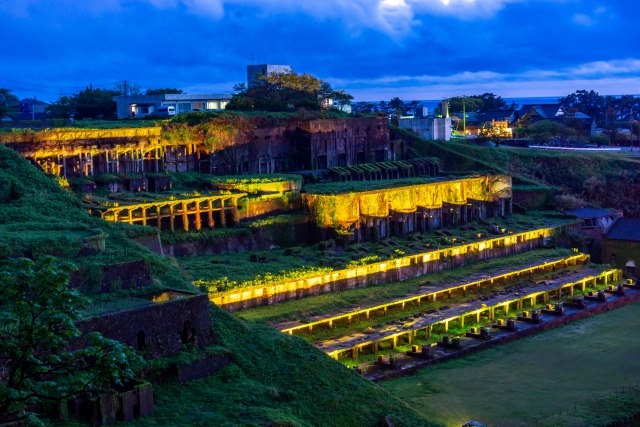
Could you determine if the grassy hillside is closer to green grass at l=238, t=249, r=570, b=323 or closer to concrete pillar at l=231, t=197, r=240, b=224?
green grass at l=238, t=249, r=570, b=323

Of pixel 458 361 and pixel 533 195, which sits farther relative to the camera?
pixel 533 195

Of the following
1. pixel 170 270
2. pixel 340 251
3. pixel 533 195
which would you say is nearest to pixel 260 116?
pixel 340 251

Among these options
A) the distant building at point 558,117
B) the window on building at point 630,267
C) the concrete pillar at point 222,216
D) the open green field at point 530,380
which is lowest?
the open green field at point 530,380

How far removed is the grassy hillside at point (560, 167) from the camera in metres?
67.4

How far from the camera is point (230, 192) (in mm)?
45000

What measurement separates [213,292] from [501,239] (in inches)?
829

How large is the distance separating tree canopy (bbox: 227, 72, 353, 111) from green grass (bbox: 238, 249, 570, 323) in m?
22.9

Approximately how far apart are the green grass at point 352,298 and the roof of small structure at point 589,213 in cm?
1153

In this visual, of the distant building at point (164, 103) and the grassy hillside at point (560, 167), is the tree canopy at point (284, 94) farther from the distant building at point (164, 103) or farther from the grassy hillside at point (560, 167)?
the grassy hillside at point (560, 167)

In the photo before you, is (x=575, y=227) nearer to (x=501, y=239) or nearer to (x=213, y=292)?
(x=501, y=239)

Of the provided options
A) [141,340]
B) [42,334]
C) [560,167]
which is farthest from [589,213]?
[42,334]

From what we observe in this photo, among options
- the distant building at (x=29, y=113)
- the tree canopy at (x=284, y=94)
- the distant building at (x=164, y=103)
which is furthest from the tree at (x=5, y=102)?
the tree canopy at (x=284, y=94)

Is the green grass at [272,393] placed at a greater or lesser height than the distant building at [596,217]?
lesser

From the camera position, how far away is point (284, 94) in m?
66.2
